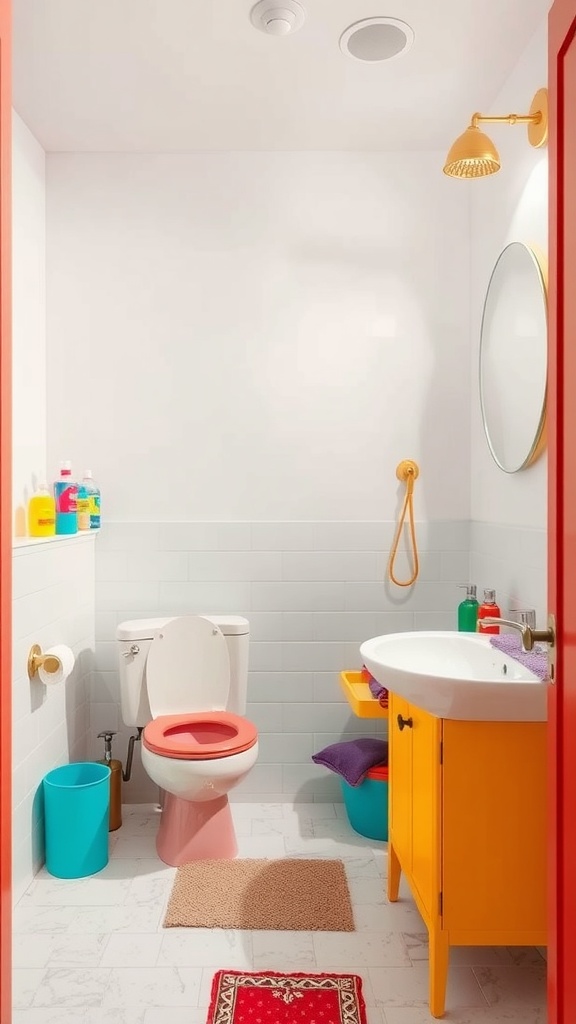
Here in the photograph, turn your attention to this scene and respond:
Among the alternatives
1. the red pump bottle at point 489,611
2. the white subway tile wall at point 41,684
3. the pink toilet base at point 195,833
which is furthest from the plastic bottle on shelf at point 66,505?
the red pump bottle at point 489,611

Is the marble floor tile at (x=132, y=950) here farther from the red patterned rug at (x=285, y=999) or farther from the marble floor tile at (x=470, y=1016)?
the marble floor tile at (x=470, y=1016)

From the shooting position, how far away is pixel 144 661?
2799 millimetres

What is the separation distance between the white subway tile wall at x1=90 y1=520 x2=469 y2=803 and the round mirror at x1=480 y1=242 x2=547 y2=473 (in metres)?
0.59

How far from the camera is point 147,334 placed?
305 centimetres

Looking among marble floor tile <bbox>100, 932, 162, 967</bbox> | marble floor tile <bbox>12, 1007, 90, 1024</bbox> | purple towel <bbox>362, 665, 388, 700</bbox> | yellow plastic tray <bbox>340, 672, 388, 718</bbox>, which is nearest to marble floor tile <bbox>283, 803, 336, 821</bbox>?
yellow plastic tray <bbox>340, 672, 388, 718</bbox>

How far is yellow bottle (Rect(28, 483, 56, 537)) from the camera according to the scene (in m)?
2.66

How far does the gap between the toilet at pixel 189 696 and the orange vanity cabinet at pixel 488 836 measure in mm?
868

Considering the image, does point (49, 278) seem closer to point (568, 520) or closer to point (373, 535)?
point (373, 535)

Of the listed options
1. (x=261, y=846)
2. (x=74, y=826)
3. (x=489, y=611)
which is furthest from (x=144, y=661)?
(x=489, y=611)

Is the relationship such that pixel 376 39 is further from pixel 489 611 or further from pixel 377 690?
pixel 377 690

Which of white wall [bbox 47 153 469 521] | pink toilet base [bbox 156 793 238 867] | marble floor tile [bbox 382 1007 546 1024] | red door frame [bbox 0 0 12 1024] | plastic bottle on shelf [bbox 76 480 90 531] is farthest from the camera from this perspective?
white wall [bbox 47 153 469 521]

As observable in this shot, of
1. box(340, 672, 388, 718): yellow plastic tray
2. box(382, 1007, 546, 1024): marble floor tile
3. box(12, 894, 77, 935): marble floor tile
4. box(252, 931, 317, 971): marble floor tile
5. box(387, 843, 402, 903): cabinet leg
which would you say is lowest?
box(382, 1007, 546, 1024): marble floor tile

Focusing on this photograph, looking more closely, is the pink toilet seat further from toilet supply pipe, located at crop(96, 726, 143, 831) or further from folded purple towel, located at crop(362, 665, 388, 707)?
folded purple towel, located at crop(362, 665, 388, 707)

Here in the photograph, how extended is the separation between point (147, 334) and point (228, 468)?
0.62 meters
